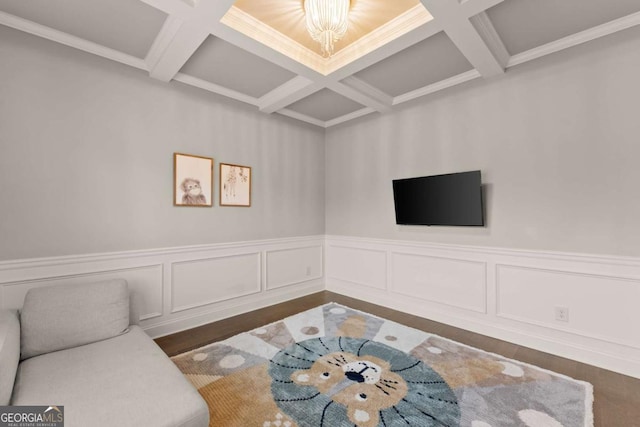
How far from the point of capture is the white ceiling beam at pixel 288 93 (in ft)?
10.6

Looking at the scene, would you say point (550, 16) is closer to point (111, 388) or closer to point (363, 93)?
point (363, 93)

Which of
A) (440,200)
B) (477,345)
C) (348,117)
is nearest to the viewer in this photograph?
(477,345)

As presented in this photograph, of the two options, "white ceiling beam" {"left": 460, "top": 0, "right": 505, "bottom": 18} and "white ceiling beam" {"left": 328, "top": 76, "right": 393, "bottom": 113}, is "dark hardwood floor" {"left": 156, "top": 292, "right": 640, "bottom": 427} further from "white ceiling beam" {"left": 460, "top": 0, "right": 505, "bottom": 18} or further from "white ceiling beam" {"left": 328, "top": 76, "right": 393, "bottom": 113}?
"white ceiling beam" {"left": 460, "top": 0, "right": 505, "bottom": 18}

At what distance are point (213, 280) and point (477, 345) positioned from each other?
3016 millimetres

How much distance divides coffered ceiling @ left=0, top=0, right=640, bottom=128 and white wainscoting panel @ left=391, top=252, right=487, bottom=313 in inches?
82.8

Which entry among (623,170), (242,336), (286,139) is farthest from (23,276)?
(623,170)

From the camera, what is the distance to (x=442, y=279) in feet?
11.4

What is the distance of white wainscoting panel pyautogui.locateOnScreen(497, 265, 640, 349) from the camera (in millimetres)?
2379

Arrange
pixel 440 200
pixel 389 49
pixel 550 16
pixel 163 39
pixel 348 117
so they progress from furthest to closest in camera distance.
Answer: pixel 348 117, pixel 440 200, pixel 389 49, pixel 163 39, pixel 550 16

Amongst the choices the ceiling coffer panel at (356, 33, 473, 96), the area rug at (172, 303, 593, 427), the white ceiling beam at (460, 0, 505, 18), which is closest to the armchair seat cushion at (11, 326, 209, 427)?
→ the area rug at (172, 303, 593, 427)

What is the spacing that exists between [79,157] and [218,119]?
148 centimetres

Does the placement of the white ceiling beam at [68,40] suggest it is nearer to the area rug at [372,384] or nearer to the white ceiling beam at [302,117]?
the white ceiling beam at [302,117]

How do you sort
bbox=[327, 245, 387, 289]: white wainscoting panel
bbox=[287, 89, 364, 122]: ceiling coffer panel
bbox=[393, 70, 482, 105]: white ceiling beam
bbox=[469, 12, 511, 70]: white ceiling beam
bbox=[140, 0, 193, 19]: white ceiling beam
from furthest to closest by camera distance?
bbox=[327, 245, 387, 289]: white wainscoting panel → bbox=[287, 89, 364, 122]: ceiling coffer panel → bbox=[393, 70, 482, 105]: white ceiling beam → bbox=[469, 12, 511, 70]: white ceiling beam → bbox=[140, 0, 193, 19]: white ceiling beam

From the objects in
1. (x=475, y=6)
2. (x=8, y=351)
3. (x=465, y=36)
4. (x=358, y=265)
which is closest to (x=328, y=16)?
(x=475, y=6)
